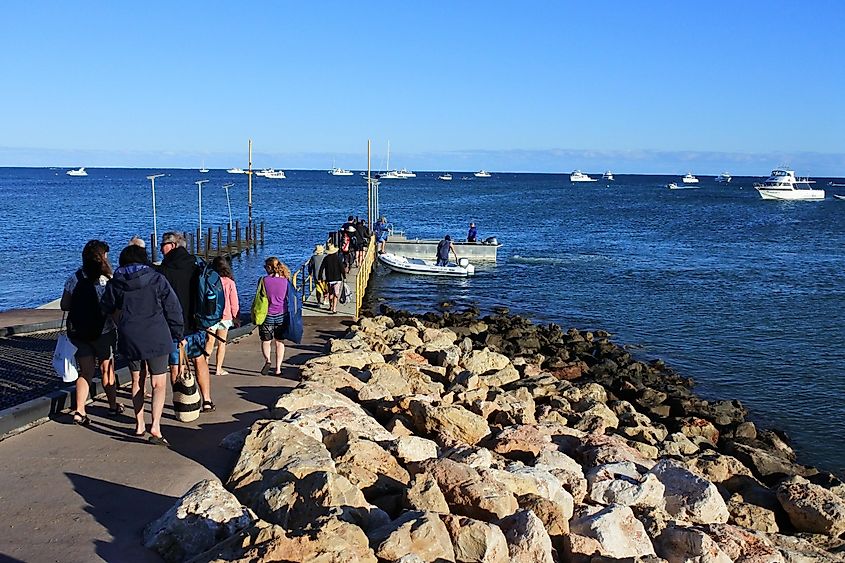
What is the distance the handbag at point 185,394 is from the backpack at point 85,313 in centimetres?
84

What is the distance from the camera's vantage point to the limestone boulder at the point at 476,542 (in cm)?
524

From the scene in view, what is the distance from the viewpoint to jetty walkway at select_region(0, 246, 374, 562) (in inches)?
213

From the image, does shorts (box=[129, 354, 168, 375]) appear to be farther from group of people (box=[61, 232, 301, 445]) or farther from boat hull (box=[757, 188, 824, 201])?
boat hull (box=[757, 188, 824, 201])

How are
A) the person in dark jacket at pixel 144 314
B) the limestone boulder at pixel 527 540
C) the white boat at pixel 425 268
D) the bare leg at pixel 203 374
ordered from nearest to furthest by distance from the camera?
the limestone boulder at pixel 527 540
the person in dark jacket at pixel 144 314
the bare leg at pixel 203 374
the white boat at pixel 425 268

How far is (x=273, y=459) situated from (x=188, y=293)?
2.85 m

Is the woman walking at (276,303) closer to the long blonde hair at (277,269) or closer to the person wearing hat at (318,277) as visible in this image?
the long blonde hair at (277,269)

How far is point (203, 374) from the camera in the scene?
8.52 m

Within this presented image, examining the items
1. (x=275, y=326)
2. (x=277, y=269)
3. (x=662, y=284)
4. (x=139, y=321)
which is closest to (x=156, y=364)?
(x=139, y=321)

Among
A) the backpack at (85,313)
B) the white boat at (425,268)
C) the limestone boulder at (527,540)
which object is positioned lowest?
the white boat at (425,268)

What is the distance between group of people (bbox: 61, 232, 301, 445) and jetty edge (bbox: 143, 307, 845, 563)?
1016 mm

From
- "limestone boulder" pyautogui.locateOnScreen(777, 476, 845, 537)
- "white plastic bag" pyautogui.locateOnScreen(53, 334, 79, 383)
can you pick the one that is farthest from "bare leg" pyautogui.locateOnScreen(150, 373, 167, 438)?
→ "limestone boulder" pyautogui.locateOnScreen(777, 476, 845, 537)

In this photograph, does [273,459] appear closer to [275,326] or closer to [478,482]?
[478,482]

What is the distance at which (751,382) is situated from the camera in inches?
691

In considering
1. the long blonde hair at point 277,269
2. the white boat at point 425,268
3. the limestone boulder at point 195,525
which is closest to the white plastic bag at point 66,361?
the long blonde hair at point 277,269
